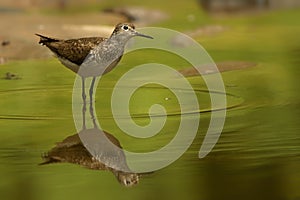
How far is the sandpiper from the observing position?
9.43 m

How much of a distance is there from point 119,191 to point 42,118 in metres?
2.75

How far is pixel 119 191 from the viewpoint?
605 cm

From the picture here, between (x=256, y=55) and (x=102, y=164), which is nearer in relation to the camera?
(x=102, y=164)

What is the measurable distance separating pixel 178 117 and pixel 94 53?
137cm

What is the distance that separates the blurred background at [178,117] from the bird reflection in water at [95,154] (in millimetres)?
81

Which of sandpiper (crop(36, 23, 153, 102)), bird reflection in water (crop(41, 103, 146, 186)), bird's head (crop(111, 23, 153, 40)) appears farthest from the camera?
bird's head (crop(111, 23, 153, 40))

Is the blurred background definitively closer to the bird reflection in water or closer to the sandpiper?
the bird reflection in water

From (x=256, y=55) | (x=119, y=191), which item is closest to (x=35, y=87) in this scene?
(x=256, y=55)

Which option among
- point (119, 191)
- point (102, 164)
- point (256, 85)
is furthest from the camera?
point (256, 85)

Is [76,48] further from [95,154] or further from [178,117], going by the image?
[95,154]

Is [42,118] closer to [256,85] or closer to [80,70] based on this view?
[80,70]

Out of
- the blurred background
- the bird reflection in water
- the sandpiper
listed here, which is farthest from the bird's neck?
the bird reflection in water

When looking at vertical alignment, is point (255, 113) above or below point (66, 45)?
below

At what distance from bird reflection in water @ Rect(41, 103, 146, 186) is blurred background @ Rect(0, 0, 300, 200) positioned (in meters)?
0.08
